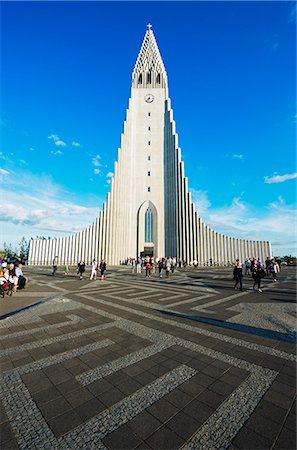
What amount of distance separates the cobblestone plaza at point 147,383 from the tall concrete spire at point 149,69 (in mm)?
60066

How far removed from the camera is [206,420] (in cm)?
248

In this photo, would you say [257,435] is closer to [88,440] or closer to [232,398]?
[232,398]

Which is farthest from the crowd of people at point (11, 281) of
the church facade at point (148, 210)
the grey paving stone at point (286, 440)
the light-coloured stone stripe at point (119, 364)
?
the church facade at point (148, 210)

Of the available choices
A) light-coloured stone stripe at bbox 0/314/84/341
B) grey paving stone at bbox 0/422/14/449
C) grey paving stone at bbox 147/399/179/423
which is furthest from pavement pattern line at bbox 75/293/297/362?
grey paving stone at bbox 0/422/14/449

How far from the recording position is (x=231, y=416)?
255 cm

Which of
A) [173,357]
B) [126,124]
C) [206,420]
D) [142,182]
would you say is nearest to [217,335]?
[173,357]

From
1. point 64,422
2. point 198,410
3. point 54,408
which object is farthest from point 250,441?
point 54,408

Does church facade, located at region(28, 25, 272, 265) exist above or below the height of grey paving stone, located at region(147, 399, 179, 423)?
above

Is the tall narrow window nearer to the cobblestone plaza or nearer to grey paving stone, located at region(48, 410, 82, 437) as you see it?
the cobblestone plaza

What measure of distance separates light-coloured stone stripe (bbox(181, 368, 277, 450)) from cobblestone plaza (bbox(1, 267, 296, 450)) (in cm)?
1

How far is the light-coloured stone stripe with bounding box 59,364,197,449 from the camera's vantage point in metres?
2.23

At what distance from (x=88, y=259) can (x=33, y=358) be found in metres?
43.1

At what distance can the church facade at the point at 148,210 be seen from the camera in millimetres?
45438

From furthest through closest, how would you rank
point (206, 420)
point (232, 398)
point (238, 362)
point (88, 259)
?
point (88, 259), point (238, 362), point (232, 398), point (206, 420)
